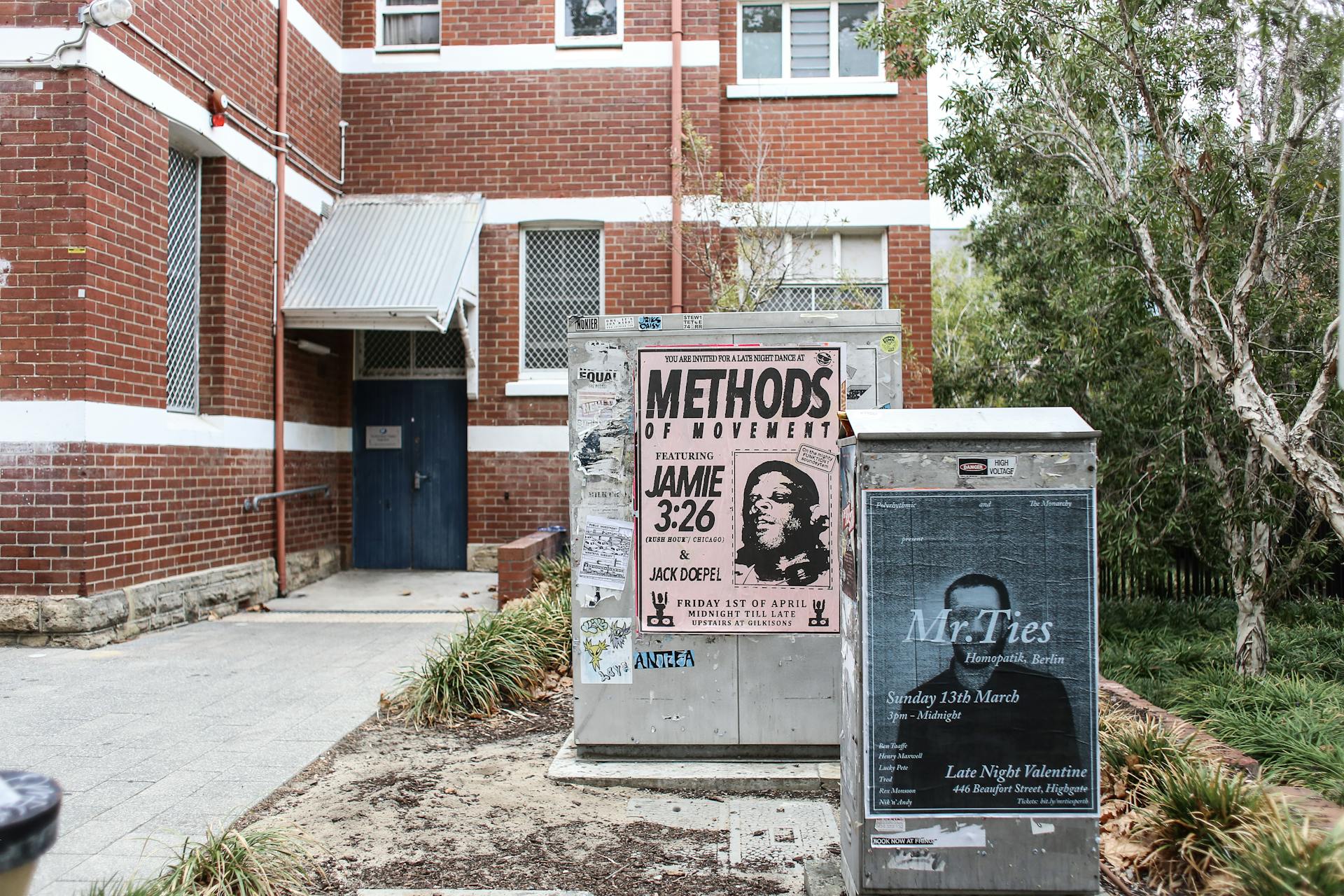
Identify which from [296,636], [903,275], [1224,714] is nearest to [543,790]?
[1224,714]

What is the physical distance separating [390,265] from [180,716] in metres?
6.44

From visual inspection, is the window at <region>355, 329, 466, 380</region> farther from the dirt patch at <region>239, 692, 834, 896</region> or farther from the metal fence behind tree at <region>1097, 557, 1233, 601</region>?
the metal fence behind tree at <region>1097, 557, 1233, 601</region>

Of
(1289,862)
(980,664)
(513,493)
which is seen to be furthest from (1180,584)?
(980,664)

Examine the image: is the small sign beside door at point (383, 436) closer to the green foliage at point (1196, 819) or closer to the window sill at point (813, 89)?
the window sill at point (813, 89)

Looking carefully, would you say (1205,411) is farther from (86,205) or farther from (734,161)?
→ (86,205)

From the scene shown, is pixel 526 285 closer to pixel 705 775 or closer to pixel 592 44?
pixel 592 44

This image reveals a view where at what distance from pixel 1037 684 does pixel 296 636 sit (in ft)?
23.7

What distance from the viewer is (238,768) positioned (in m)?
5.29

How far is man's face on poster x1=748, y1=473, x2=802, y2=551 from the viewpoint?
514 cm

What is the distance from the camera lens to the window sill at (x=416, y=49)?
503 inches

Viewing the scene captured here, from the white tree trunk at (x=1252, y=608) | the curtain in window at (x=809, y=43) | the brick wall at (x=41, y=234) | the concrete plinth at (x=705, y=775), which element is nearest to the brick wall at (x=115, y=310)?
the brick wall at (x=41, y=234)

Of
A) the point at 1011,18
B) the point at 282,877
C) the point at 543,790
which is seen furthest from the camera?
the point at 1011,18

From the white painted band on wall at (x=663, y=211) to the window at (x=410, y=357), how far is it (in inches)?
65.6

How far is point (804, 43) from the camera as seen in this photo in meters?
13.0
